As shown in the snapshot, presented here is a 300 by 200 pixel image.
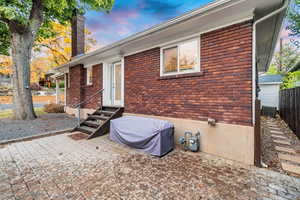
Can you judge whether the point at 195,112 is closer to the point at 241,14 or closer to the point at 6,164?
the point at 241,14

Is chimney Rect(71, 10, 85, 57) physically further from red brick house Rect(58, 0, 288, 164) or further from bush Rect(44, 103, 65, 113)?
red brick house Rect(58, 0, 288, 164)

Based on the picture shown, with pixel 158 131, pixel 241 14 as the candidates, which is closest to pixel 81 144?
pixel 158 131

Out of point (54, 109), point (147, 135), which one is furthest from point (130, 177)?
point (54, 109)

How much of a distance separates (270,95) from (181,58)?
34.0ft

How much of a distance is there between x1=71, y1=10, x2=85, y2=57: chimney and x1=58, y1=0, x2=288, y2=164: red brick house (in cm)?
606

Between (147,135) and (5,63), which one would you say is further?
(5,63)

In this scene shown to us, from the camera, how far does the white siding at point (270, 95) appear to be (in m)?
10.7

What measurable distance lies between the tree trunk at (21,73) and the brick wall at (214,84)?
703 cm

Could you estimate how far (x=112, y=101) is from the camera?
7680 mm

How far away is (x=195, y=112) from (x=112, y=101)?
4779 millimetres

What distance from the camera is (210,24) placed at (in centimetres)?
384

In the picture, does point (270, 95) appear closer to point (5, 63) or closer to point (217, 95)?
point (217, 95)

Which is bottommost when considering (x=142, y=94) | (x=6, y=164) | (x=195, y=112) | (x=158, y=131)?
(x=6, y=164)

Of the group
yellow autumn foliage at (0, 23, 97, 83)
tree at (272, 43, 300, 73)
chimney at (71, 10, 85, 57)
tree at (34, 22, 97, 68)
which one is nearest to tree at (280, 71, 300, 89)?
tree at (272, 43, 300, 73)
